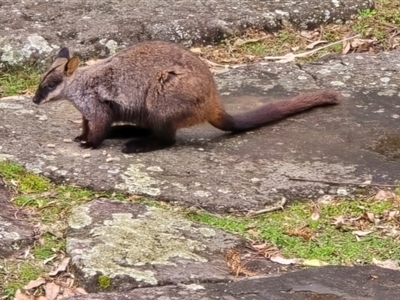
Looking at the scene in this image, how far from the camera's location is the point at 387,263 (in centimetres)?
390

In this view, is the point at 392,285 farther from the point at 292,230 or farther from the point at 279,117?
the point at 279,117

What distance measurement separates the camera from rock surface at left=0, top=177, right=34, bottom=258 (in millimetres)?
3893

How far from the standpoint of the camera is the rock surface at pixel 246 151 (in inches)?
178

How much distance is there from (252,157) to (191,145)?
380mm

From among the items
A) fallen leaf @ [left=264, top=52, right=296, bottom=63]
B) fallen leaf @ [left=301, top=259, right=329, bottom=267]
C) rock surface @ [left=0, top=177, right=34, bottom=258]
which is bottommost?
fallen leaf @ [left=301, top=259, right=329, bottom=267]

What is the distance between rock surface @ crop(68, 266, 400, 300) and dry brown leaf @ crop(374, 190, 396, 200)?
912mm

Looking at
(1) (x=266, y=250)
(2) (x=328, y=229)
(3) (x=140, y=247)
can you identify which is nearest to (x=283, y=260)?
(1) (x=266, y=250)

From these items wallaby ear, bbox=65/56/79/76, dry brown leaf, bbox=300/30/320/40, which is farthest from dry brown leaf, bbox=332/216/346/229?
dry brown leaf, bbox=300/30/320/40

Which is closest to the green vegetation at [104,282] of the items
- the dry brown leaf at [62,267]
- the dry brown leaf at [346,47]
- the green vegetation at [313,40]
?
the dry brown leaf at [62,267]

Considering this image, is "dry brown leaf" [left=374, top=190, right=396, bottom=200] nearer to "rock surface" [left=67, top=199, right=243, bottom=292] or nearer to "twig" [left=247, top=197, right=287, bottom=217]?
"twig" [left=247, top=197, right=287, bottom=217]

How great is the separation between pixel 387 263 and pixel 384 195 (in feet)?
2.19

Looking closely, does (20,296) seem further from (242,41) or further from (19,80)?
(242,41)

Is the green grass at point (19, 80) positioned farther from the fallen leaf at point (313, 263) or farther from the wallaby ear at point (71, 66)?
the fallen leaf at point (313, 263)

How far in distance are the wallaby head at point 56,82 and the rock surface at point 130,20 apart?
1079 mm
